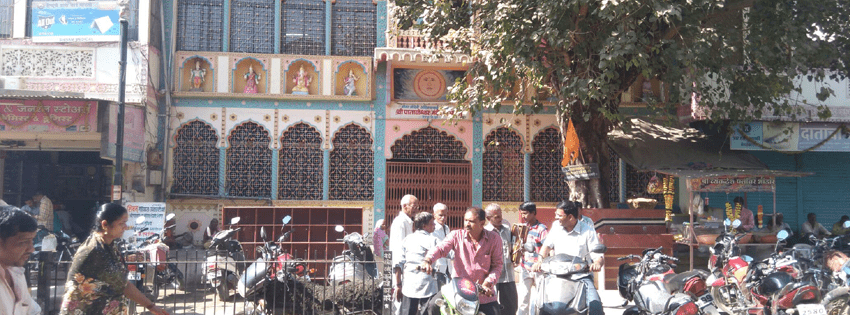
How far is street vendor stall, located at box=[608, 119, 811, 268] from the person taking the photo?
11289 millimetres

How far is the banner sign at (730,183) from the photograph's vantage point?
434 inches

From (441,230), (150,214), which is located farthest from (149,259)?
(441,230)

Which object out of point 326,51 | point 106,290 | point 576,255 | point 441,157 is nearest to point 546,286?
point 576,255

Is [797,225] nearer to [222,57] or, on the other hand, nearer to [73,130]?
[222,57]

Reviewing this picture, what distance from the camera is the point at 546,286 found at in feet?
20.7

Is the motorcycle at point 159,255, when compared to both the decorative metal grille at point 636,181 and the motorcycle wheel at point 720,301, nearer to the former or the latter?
the motorcycle wheel at point 720,301

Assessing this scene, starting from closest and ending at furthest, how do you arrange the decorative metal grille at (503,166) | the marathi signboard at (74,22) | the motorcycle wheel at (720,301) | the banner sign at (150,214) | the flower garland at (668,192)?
1. the motorcycle wheel at (720,301)
2. the banner sign at (150,214)
3. the marathi signboard at (74,22)
4. the flower garland at (668,192)
5. the decorative metal grille at (503,166)

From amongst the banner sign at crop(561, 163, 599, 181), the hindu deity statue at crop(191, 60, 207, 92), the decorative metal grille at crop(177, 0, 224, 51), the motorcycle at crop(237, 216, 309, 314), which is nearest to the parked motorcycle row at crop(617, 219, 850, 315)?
the banner sign at crop(561, 163, 599, 181)

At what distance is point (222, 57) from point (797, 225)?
11.8 metres

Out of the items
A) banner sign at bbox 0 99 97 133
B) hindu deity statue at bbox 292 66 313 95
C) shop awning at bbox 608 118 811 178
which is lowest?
shop awning at bbox 608 118 811 178

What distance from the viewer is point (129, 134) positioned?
1182cm

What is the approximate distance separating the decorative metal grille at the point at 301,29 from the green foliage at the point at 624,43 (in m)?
3.10

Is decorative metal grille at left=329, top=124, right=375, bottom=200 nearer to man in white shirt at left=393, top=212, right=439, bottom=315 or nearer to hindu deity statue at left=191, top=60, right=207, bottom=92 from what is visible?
hindu deity statue at left=191, top=60, right=207, bottom=92

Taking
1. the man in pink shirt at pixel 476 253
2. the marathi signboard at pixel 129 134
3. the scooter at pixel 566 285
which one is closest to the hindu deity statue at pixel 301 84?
the marathi signboard at pixel 129 134
